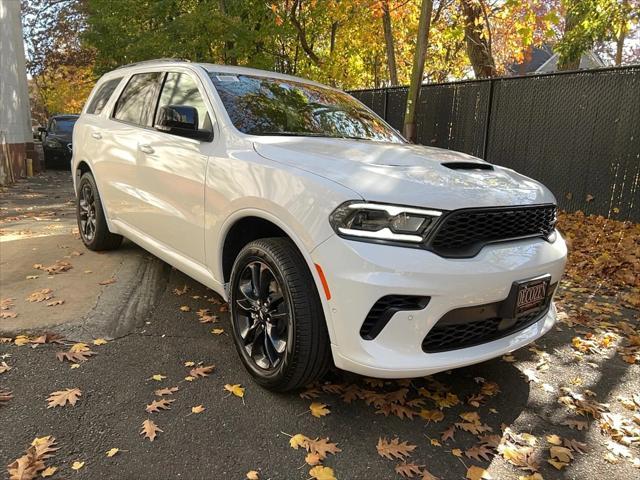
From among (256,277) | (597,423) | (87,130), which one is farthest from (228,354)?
(87,130)

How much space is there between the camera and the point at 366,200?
2352mm

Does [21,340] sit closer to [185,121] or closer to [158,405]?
[158,405]

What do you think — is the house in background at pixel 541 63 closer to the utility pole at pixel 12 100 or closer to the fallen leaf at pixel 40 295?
the utility pole at pixel 12 100

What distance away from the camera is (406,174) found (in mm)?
2570

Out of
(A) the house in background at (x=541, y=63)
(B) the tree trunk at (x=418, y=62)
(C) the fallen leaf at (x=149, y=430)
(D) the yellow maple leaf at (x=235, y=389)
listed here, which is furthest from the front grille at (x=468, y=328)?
(A) the house in background at (x=541, y=63)

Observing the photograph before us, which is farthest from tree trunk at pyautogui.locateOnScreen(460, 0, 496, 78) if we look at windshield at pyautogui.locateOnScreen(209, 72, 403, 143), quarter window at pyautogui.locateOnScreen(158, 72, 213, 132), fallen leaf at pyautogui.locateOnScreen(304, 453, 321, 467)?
fallen leaf at pyautogui.locateOnScreen(304, 453, 321, 467)

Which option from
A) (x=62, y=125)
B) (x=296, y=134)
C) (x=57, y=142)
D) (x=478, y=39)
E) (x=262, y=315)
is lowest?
(x=262, y=315)

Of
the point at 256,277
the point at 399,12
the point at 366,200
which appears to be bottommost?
the point at 256,277

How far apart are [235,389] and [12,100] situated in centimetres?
1363

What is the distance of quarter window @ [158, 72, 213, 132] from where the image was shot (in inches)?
137

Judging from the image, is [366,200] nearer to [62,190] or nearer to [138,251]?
[138,251]

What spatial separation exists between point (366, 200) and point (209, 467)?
1419mm

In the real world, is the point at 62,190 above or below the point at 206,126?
below

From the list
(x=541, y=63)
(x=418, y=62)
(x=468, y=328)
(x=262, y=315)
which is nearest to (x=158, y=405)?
(x=262, y=315)
